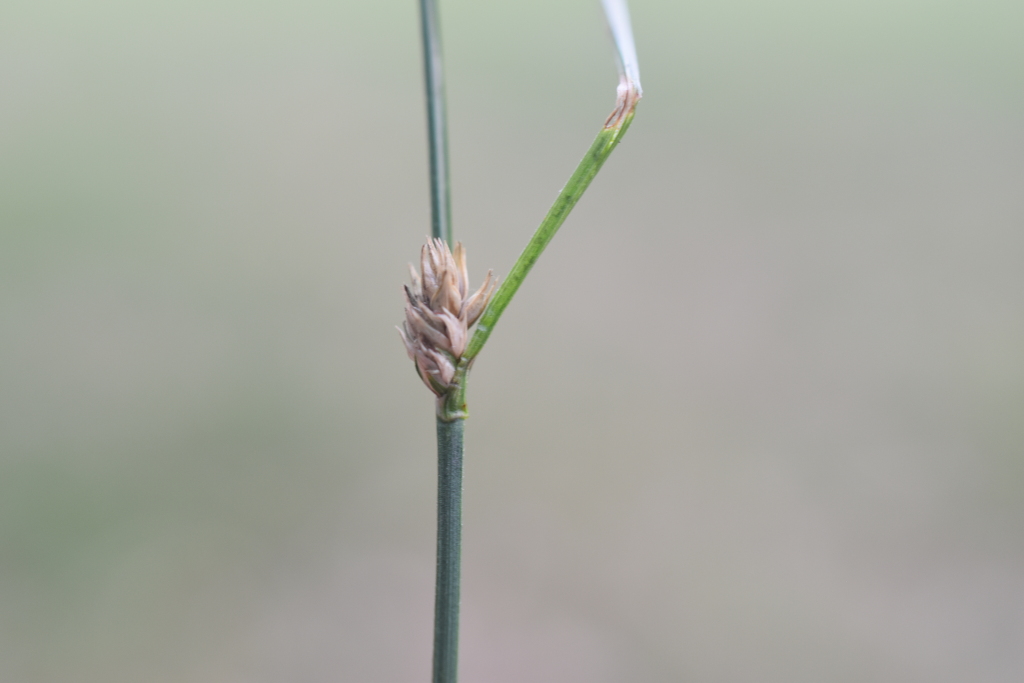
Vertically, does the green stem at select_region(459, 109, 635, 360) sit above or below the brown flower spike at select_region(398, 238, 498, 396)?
above

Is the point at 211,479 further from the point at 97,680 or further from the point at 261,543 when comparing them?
the point at 97,680

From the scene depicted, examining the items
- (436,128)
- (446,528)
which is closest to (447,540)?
(446,528)

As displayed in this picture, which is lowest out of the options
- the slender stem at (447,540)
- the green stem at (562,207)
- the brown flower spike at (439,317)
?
the slender stem at (447,540)

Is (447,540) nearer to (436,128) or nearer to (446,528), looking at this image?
(446,528)

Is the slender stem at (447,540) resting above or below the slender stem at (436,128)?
below

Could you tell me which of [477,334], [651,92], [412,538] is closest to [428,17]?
[477,334]
